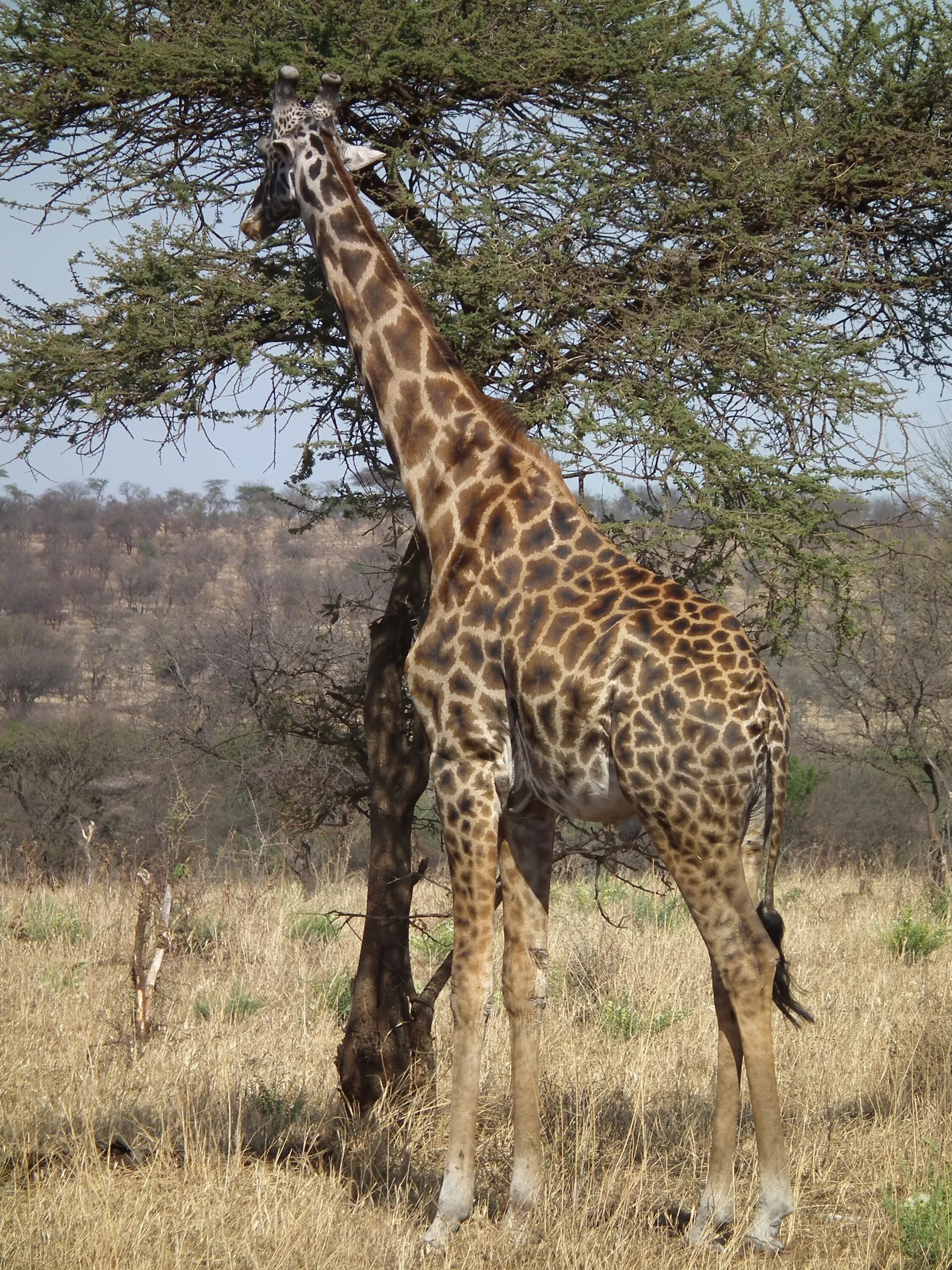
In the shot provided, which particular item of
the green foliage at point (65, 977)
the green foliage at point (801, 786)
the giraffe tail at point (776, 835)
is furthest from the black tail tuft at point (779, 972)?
the green foliage at point (801, 786)

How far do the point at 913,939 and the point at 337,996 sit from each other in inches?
164

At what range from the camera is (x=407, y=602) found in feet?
22.1

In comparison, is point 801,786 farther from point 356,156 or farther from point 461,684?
point 461,684

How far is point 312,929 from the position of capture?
33.3 feet

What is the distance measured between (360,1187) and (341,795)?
2.57 meters

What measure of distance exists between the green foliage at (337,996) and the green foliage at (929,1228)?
3.86 metres

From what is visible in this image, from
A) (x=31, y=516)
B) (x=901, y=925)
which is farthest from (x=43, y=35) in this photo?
(x=31, y=516)

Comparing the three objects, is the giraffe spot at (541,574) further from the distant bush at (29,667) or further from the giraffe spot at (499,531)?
the distant bush at (29,667)

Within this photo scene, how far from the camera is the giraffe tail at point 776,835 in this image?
4.59 meters

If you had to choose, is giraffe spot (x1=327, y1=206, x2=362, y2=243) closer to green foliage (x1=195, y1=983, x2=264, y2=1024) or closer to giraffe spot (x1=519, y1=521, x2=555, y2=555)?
giraffe spot (x1=519, y1=521, x2=555, y2=555)

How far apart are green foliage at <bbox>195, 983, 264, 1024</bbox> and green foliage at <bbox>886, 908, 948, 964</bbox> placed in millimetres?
4521

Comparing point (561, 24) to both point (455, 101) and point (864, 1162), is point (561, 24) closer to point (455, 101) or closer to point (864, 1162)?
point (455, 101)

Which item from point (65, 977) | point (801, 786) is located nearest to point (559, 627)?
point (65, 977)

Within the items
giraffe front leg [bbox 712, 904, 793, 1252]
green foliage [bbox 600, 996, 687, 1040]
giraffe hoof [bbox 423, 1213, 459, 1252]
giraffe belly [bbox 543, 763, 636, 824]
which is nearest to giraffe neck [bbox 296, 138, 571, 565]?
giraffe belly [bbox 543, 763, 636, 824]
